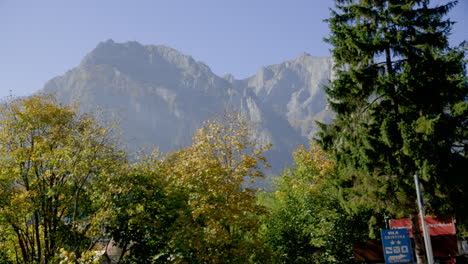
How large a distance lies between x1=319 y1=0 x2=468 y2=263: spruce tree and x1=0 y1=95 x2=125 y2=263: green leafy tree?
31.6 feet

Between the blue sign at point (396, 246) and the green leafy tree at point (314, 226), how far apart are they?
7.45 metres

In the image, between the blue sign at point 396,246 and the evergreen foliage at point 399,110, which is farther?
the evergreen foliage at point 399,110

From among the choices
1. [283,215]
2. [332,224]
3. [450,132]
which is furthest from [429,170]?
[283,215]

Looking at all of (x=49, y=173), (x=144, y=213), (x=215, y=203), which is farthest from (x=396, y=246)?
(x=49, y=173)

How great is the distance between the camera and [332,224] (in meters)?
19.8

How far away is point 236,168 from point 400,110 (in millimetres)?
7415

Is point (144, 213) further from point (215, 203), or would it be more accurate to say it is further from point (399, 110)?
point (399, 110)

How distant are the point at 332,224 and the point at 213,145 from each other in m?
7.92

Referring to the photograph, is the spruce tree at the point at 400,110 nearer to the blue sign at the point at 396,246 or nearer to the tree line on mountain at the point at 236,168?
the tree line on mountain at the point at 236,168

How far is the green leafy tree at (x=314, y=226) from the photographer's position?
20.1 m

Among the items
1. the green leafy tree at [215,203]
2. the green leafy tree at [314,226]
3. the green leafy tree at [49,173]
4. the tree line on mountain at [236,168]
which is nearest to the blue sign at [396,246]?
the tree line on mountain at [236,168]

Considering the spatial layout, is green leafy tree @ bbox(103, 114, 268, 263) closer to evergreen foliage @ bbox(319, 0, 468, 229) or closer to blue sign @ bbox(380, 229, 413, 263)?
evergreen foliage @ bbox(319, 0, 468, 229)

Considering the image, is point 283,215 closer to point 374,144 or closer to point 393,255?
point 374,144

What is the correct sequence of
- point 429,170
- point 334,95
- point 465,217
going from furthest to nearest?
point 334,95 → point 465,217 → point 429,170
